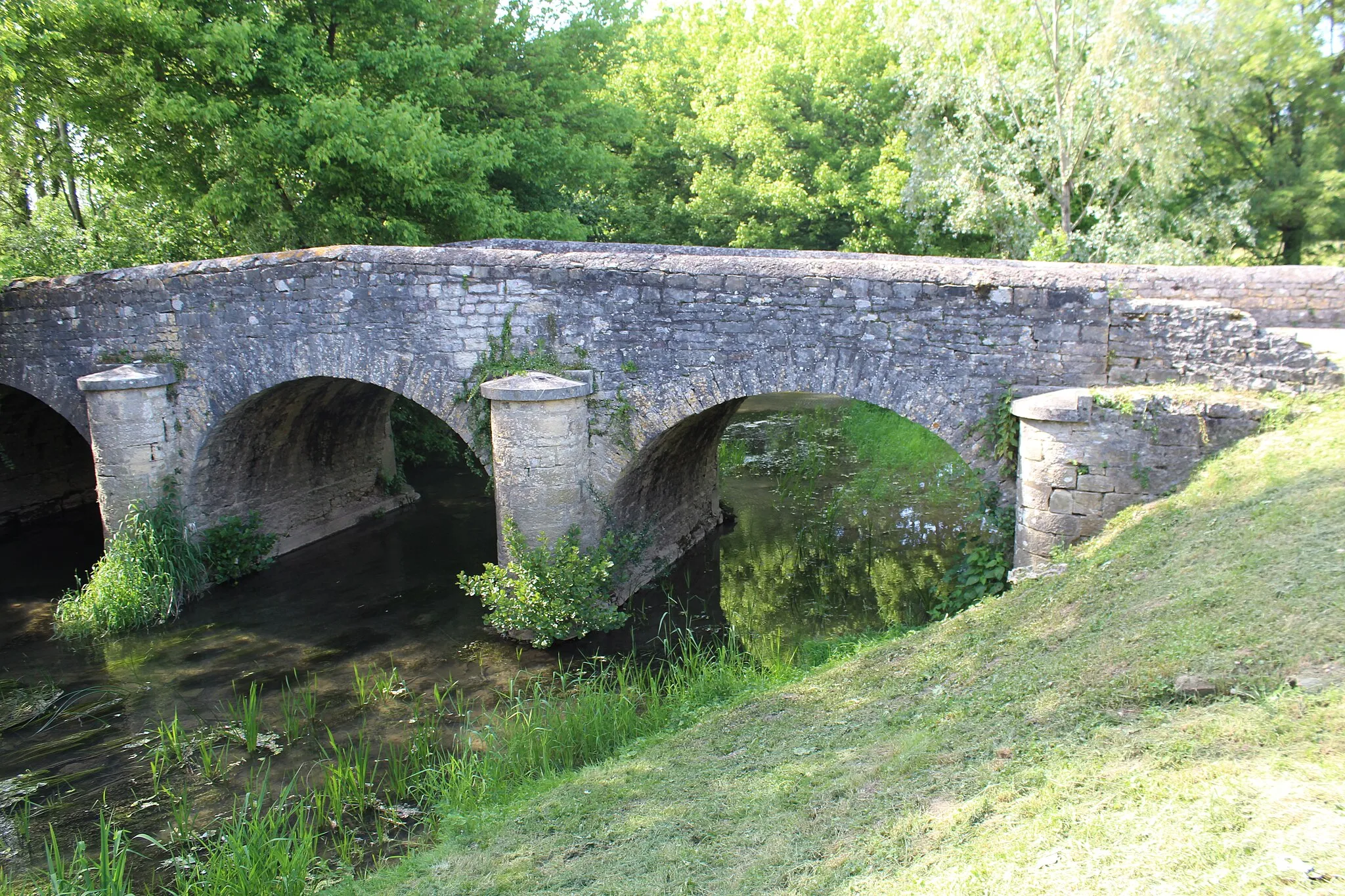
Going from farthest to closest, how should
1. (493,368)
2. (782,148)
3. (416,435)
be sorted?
(782,148) → (416,435) → (493,368)

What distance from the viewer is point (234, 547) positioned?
1094cm

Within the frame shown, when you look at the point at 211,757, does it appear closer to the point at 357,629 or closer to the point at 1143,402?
the point at 357,629

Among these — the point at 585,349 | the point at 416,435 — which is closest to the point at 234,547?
the point at 585,349

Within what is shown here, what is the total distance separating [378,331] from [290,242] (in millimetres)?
5451

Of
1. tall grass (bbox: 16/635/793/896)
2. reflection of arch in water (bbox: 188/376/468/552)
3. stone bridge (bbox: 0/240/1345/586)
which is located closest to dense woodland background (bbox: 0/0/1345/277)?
stone bridge (bbox: 0/240/1345/586)

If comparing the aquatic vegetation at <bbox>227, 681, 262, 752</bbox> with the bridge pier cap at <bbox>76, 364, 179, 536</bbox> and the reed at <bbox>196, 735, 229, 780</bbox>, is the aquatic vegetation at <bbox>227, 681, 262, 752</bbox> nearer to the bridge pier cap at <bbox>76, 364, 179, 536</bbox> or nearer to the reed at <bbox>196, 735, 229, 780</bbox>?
the reed at <bbox>196, 735, 229, 780</bbox>

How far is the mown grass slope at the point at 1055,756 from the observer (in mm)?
3111

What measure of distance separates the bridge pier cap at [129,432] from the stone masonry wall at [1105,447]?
28.4ft

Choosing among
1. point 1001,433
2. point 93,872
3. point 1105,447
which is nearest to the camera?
point 93,872

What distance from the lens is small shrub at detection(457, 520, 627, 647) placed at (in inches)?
339

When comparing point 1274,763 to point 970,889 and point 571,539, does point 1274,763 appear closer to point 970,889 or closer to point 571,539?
point 970,889

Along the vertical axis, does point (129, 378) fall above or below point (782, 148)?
below

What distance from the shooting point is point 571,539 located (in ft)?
28.8

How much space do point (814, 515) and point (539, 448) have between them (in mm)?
5270
